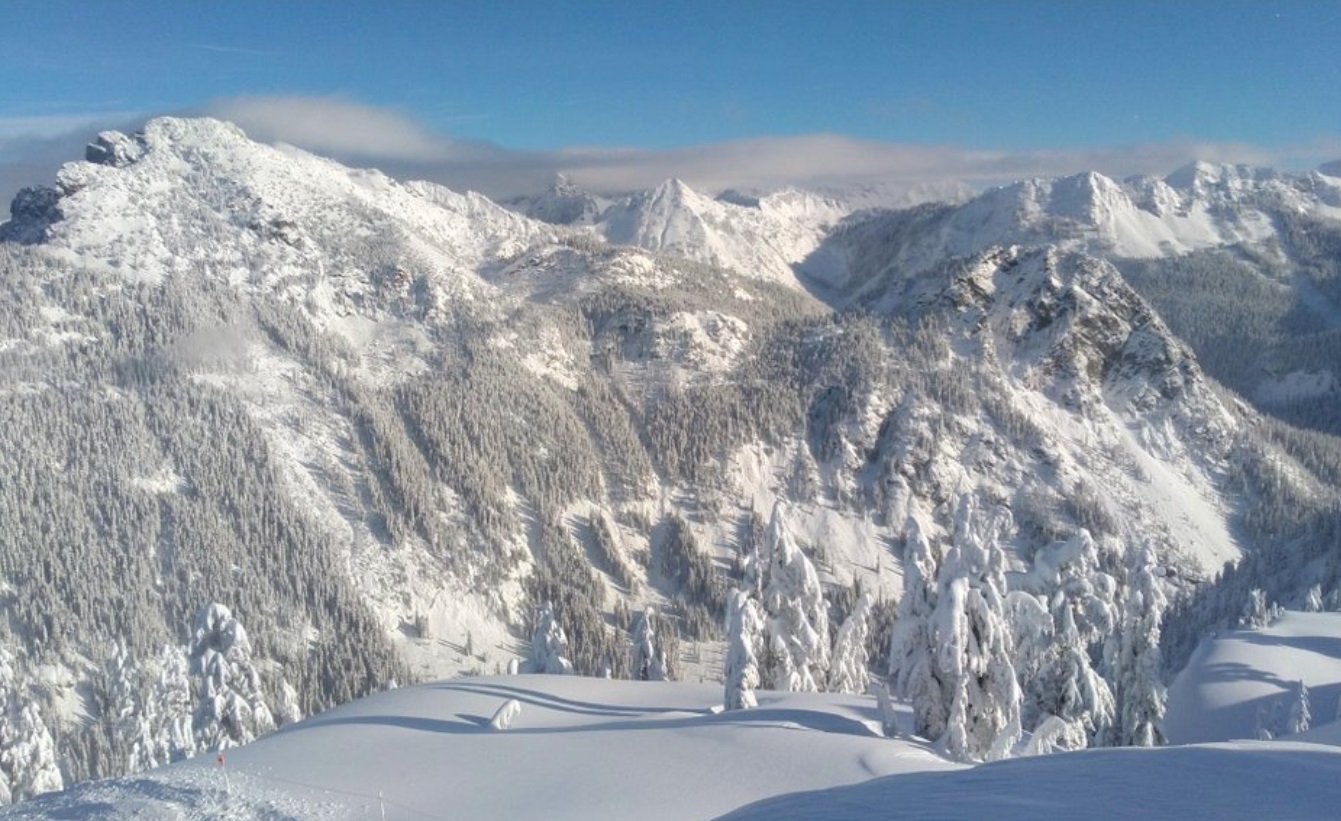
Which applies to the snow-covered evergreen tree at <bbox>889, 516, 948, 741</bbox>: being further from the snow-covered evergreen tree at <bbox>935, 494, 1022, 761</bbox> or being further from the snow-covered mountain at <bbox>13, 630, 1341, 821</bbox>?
the snow-covered mountain at <bbox>13, 630, 1341, 821</bbox>

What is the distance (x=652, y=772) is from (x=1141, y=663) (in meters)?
26.8

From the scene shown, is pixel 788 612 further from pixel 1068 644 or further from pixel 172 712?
pixel 172 712

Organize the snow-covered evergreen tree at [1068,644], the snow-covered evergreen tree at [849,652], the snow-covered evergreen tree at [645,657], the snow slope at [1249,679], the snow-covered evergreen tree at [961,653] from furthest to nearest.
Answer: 1. the snow-covered evergreen tree at [645,657]
2. the snow slope at [1249,679]
3. the snow-covered evergreen tree at [849,652]
4. the snow-covered evergreen tree at [1068,644]
5. the snow-covered evergreen tree at [961,653]

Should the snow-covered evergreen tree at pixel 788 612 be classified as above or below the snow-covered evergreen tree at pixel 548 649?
above

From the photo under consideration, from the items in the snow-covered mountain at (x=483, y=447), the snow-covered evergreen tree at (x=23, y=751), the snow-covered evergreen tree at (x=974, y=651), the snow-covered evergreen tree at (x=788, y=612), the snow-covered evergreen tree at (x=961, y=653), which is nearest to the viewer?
the snow-covered evergreen tree at (x=974, y=651)

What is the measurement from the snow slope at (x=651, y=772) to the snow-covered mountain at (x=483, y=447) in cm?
3206

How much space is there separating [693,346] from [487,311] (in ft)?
145

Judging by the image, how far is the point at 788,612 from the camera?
152ft

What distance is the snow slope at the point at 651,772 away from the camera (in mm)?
13406

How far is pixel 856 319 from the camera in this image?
191250mm

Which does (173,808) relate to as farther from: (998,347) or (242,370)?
(998,347)

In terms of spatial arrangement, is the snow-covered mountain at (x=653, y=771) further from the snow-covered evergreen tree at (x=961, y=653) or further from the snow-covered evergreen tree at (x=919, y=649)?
the snow-covered evergreen tree at (x=961, y=653)

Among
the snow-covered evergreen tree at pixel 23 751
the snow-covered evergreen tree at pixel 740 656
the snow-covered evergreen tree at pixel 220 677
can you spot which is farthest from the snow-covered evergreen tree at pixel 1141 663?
the snow-covered evergreen tree at pixel 23 751

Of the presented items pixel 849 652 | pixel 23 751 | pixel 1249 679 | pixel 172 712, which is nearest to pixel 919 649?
pixel 849 652
